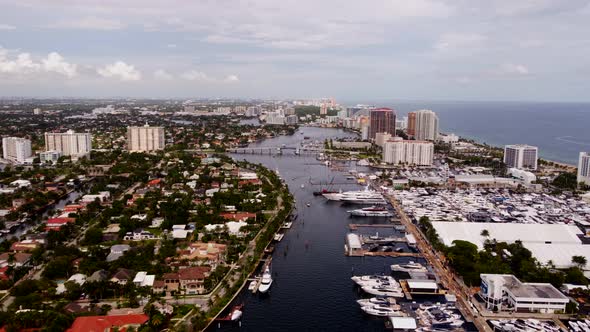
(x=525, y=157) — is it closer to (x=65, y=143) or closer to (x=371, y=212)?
(x=371, y=212)

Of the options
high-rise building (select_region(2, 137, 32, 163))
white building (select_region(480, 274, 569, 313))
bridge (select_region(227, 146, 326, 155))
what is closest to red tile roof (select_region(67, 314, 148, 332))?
white building (select_region(480, 274, 569, 313))

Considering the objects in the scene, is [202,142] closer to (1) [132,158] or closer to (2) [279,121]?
(1) [132,158]

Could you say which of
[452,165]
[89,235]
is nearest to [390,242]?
[89,235]

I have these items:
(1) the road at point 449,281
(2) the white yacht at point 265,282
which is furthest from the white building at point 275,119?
(2) the white yacht at point 265,282

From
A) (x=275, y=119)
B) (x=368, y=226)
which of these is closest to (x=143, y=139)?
(x=368, y=226)

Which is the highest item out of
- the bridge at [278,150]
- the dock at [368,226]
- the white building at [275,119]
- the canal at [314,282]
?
the white building at [275,119]

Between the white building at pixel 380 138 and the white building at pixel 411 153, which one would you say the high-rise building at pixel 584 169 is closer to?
the white building at pixel 411 153

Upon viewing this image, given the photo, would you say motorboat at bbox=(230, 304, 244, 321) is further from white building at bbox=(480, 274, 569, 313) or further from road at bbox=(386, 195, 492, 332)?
white building at bbox=(480, 274, 569, 313)
